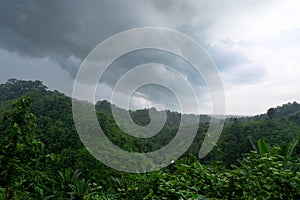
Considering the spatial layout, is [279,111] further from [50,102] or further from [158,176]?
[158,176]

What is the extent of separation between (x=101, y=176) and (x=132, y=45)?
1378 cm

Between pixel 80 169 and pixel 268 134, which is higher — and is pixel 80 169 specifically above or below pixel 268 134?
below

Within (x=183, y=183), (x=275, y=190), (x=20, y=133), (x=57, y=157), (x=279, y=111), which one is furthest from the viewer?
(x=279, y=111)

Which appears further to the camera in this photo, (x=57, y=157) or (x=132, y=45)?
(x=132, y=45)

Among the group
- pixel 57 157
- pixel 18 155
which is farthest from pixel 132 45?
pixel 18 155

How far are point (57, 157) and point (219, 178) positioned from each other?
1.39 meters

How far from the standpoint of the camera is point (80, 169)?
53.9 ft

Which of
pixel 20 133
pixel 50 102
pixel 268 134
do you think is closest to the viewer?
pixel 20 133

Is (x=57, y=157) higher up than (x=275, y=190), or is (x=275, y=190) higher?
(x=57, y=157)

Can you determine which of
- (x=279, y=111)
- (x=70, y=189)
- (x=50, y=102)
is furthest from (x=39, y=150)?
(x=279, y=111)

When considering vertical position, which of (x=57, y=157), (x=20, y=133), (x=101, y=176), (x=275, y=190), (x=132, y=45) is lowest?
(x=101, y=176)

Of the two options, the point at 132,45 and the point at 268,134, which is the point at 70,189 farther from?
the point at 268,134

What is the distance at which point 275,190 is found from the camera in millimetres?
1408

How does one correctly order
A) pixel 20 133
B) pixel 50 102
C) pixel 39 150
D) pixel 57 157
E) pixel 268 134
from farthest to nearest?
1. pixel 50 102
2. pixel 268 134
3. pixel 57 157
4. pixel 39 150
5. pixel 20 133
